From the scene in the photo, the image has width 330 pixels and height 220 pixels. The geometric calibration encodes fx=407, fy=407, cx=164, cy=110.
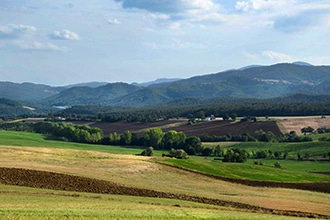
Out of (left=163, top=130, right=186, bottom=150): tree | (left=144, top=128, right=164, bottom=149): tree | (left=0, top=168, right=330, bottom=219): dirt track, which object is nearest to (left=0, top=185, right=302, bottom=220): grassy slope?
(left=0, top=168, right=330, bottom=219): dirt track

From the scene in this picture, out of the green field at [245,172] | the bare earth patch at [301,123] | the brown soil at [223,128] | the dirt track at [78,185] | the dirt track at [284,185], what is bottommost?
the dirt track at [284,185]

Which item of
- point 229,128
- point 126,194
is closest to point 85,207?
point 126,194

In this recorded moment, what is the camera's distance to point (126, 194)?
131 ft

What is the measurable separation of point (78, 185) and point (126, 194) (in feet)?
16.7

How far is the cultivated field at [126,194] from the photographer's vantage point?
27984 mm

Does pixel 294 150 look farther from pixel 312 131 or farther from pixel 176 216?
pixel 176 216

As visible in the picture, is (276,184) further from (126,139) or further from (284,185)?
(126,139)

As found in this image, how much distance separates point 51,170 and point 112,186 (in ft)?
27.0

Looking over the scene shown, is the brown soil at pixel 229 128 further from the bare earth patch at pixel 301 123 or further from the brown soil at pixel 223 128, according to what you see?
the bare earth patch at pixel 301 123

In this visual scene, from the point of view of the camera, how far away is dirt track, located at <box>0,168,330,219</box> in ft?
128

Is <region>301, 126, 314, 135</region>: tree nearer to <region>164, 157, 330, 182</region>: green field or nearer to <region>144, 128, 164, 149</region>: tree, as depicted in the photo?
<region>144, 128, 164, 149</region>: tree

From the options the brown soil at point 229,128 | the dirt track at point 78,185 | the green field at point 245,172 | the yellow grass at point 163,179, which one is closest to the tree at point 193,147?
the brown soil at point 229,128

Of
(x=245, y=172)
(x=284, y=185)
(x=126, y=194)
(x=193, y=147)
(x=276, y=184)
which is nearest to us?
(x=126, y=194)

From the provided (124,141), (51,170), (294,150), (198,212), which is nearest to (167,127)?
(124,141)
